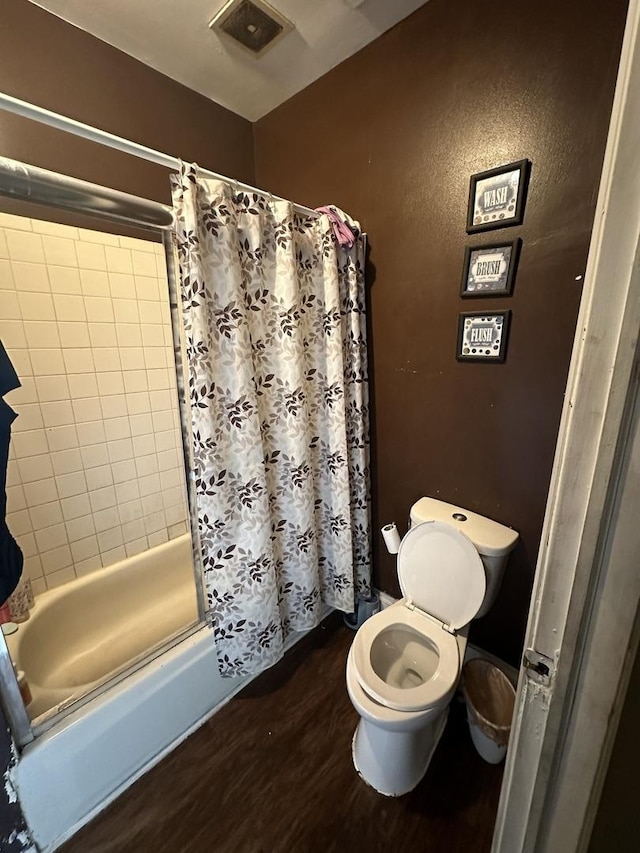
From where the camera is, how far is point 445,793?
1.21m

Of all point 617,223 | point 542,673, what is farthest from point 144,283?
point 542,673

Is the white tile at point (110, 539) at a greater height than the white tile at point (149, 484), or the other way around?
the white tile at point (149, 484)

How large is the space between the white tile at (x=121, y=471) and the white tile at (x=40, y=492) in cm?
25

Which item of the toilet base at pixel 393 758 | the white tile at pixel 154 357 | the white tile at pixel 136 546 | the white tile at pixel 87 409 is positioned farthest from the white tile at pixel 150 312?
the toilet base at pixel 393 758

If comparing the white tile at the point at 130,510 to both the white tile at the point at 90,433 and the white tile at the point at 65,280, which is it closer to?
the white tile at the point at 90,433

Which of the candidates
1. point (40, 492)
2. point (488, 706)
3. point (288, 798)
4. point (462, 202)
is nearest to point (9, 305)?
point (40, 492)

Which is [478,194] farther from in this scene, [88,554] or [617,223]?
[88,554]

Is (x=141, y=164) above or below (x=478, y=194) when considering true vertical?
above

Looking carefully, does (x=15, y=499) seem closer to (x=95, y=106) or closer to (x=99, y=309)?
(x=99, y=309)

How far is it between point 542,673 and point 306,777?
1.19 m

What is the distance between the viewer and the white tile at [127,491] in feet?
6.15

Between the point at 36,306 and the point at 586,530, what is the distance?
6.56 ft

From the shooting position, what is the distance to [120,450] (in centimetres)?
186

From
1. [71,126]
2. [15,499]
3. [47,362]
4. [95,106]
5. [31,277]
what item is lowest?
[15,499]
